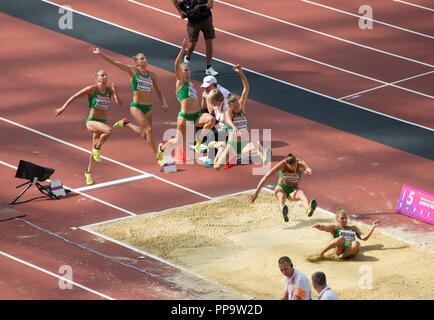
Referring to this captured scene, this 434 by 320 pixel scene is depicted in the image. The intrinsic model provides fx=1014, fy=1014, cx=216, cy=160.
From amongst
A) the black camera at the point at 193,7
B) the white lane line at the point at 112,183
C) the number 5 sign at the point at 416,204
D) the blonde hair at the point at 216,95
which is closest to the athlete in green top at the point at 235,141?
the blonde hair at the point at 216,95

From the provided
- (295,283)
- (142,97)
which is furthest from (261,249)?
(142,97)

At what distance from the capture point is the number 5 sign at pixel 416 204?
52.3 feet

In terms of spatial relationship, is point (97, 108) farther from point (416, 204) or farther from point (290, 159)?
point (416, 204)

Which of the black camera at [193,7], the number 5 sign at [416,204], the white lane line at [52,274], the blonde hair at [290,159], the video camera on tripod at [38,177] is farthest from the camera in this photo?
the black camera at [193,7]

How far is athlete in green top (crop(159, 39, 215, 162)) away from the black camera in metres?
3.77

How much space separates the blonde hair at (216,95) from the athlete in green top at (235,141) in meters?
0.04

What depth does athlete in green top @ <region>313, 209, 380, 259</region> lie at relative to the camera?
47.2 feet

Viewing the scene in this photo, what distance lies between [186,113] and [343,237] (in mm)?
5019

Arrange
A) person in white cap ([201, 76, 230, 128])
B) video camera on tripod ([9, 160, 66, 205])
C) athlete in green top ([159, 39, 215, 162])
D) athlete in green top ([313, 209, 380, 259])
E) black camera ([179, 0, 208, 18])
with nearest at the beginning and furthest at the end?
athlete in green top ([313, 209, 380, 259])
video camera on tripod ([9, 160, 66, 205])
athlete in green top ([159, 39, 215, 162])
person in white cap ([201, 76, 230, 128])
black camera ([179, 0, 208, 18])

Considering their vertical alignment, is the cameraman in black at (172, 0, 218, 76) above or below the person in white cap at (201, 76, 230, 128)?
above

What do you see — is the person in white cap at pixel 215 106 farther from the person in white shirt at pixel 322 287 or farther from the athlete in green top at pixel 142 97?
the person in white shirt at pixel 322 287

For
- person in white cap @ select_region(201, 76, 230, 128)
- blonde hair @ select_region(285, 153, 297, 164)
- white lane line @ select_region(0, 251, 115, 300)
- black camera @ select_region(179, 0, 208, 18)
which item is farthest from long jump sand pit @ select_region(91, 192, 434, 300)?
black camera @ select_region(179, 0, 208, 18)

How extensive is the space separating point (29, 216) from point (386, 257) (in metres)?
5.54

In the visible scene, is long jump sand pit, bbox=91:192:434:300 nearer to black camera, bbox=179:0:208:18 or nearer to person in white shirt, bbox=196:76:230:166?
person in white shirt, bbox=196:76:230:166
